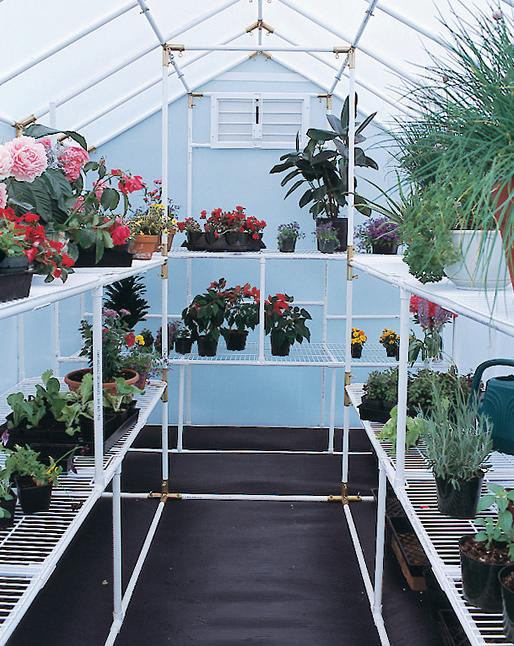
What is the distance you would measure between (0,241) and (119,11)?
1980 millimetres

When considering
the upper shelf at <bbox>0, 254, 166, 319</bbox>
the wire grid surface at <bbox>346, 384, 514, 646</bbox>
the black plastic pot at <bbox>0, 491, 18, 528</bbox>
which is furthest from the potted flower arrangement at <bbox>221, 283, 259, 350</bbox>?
the black plastic pot at <bbox>0, 491, 18, 528</bbox>

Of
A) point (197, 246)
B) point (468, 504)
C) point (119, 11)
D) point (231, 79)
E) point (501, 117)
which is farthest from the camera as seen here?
point (231, 79)

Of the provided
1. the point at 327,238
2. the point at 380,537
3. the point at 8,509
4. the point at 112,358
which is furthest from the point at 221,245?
the point at 8,509

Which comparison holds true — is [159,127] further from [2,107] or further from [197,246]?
[2,107]

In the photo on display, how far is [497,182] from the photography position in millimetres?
1157

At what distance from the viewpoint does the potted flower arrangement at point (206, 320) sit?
4133 mm

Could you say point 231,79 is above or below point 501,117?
above

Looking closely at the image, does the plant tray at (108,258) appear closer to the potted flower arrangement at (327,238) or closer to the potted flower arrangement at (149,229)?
the potted flower arrangement at (149,229)

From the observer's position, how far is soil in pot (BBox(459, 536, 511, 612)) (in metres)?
1.36

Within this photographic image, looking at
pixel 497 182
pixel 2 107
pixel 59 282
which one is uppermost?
pixel 2 107

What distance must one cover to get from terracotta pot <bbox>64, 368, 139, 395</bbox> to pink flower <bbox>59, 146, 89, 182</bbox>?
32.8 inches

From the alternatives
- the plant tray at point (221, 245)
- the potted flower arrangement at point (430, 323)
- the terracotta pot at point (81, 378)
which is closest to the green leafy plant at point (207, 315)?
the plant tray at point (221, 245)

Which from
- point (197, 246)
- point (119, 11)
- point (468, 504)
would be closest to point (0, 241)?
point (468, 504)

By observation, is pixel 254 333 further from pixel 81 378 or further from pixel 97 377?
pixel 97 377
